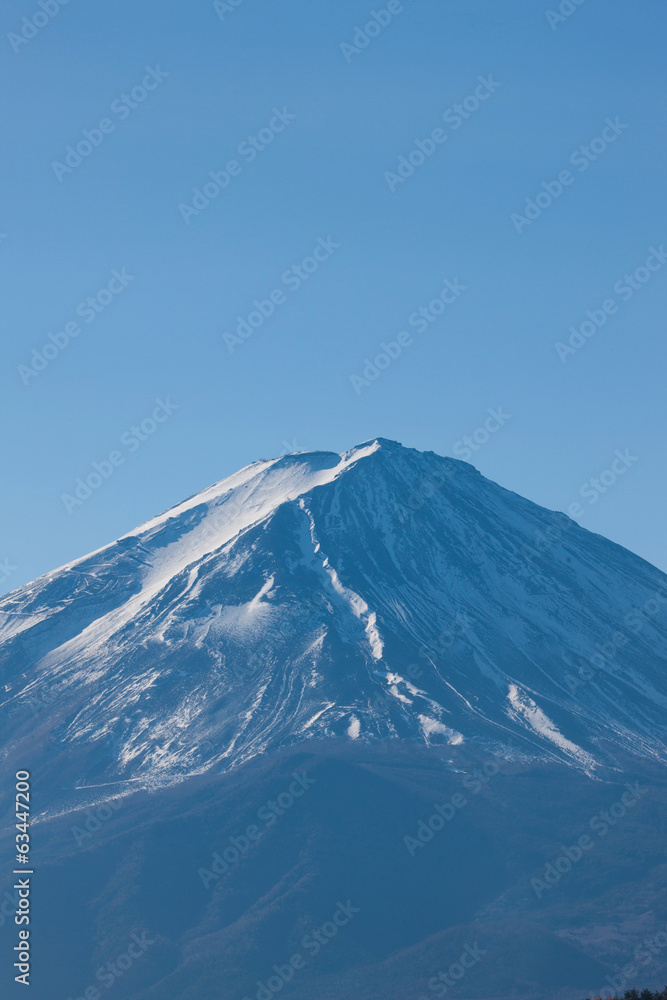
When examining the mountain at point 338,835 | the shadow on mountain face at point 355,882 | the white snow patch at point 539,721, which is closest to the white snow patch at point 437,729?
the mountain at point 338,835

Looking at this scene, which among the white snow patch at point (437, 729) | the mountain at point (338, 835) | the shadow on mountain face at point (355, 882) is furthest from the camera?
the white snow patch at point (437, 729)

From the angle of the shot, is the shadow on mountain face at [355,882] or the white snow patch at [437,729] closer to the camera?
the shadow on mountain face at [355,882]

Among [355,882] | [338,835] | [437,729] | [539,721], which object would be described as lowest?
[355,882]

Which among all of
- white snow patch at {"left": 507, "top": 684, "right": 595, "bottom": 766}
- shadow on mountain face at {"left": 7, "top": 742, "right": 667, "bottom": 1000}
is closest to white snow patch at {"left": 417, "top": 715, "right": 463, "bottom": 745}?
shadow on mountain face at {"left": 7, "top": 742, "right": 667, "bottom": 1000}

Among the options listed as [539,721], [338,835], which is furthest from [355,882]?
[539,721]

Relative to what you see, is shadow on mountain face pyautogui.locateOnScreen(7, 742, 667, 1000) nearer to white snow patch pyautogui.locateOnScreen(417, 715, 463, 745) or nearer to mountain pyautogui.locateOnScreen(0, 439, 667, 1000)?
mountain pyautogui.locateOnScreen(0, 439, 667, 1000)

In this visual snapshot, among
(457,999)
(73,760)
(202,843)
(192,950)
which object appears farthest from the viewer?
(73,760)

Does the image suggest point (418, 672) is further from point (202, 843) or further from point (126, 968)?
point (126, 968)

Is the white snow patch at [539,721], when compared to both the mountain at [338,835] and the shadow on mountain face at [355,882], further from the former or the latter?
the shadow on mountain face at [355,882]

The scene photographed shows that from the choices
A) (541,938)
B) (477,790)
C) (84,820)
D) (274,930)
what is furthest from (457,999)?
(84,820)

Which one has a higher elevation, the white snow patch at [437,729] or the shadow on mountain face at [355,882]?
the white snow patch at [437,729]

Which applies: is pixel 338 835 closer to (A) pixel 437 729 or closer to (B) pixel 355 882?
(B) pixel 355 882
